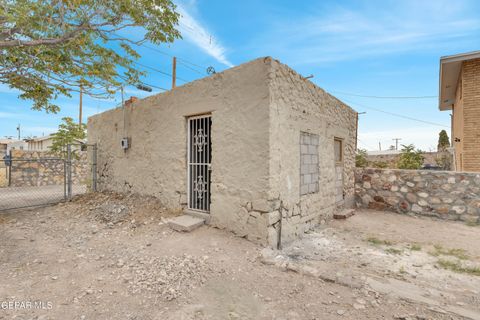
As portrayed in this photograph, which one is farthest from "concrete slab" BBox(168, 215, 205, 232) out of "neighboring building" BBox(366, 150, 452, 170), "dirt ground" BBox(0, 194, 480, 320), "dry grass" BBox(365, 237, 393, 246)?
"neighboring building" BBox(366, 150, 452, 170)

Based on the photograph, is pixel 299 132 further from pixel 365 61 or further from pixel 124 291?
pixel 365 61

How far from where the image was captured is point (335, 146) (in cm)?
659

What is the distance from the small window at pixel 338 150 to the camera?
6.61m

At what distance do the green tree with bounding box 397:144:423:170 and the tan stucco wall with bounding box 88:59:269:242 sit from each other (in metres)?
12.2

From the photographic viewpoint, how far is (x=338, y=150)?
6770mm

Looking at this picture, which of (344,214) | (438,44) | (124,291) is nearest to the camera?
(124,291)

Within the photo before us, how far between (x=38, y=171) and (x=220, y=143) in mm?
12788

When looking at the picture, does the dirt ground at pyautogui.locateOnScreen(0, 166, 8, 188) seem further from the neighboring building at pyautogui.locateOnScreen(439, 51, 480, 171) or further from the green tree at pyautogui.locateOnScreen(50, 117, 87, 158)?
the neighboring building at pyautogui.locateOnScreen(439, 51, 480, 171)

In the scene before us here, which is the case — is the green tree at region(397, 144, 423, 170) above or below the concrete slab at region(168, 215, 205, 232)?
above

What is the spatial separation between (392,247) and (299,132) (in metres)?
2.67

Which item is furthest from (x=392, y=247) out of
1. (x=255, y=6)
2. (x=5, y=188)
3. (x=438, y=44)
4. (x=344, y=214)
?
(x=5, y=188)

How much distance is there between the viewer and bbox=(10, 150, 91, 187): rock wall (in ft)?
37.4

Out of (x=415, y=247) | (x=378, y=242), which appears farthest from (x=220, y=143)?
(x=415, y=247)

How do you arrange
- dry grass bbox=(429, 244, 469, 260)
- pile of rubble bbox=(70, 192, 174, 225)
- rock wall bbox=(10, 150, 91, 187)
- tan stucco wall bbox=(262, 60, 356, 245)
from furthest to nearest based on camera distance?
1. rock wall bbox=(10, 150, 91, 187)
2. pile of rubble bbox=(70, 192, 174, 225)
3. tan stucco wall bbox=(262, 60, 356, 245)
4. dry grass bbox=(429, 244, 469, 260)
